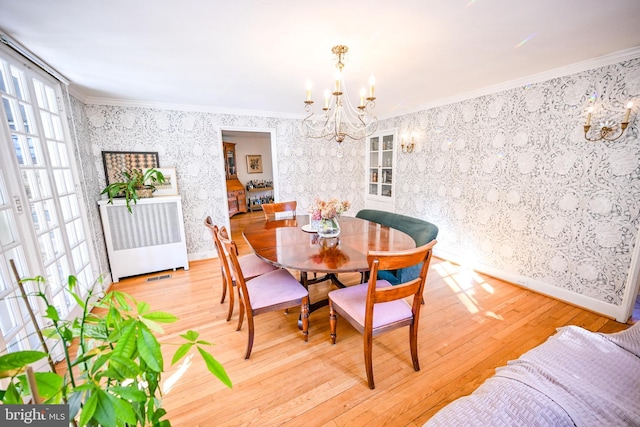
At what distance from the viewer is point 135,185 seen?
314 centimetres

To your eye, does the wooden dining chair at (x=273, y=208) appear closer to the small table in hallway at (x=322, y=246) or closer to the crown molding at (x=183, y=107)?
the small table in hallway at (x=322, y=246)

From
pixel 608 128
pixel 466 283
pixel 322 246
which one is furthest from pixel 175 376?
pixel 608 128

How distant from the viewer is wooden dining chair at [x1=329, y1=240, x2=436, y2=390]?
1407mm

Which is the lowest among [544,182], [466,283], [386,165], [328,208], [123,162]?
[466,283]

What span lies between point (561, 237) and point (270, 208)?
128 inches

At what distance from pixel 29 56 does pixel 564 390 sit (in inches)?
146

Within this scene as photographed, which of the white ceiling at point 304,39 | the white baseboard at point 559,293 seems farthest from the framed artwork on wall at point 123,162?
the white baseboard at point 559,293

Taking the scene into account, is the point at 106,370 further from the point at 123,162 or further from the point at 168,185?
the point at 123,162

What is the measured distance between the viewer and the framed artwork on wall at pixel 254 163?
25.3ft

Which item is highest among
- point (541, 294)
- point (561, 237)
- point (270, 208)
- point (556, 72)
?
point (556, 72)

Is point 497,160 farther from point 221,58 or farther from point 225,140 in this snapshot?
point 225,140

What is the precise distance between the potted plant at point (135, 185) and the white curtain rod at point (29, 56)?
44.0 inches

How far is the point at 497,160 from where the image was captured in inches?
116

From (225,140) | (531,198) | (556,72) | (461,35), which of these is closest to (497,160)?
(531,198)
